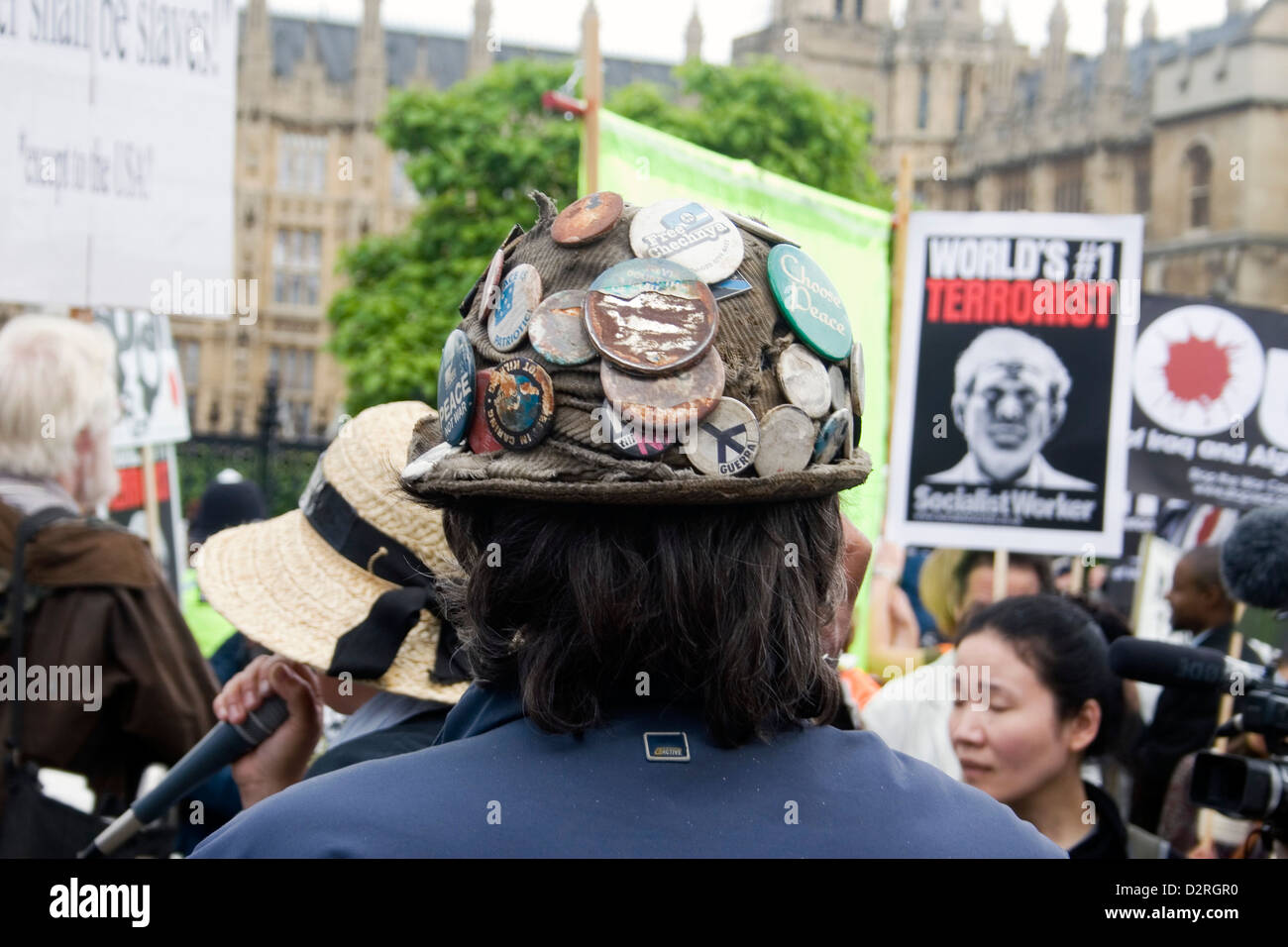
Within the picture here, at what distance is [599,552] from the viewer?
4.51 feet

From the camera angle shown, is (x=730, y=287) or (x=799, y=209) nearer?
(x=730, y=287)

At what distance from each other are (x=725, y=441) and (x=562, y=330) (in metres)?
0.20

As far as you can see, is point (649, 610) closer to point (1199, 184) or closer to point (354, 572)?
point (354, 572)

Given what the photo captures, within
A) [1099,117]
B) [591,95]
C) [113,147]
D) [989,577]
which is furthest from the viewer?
[1099,117]

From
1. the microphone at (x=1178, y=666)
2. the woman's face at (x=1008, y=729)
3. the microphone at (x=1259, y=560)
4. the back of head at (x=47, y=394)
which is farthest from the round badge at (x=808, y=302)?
the back of head at (x=47, y=394)

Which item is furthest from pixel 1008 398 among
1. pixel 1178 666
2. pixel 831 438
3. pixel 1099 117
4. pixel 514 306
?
pixel 1099 117

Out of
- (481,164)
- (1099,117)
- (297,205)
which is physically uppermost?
(1099,117)

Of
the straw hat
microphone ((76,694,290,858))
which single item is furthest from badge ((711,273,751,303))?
microphone ((76,694,290,858))

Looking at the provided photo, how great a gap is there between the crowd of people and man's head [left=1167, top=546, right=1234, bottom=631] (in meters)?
0.63

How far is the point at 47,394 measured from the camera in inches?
136

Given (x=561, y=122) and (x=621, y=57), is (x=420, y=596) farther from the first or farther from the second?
(x=621, y=57)

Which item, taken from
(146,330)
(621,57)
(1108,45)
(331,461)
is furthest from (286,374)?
(331,461)

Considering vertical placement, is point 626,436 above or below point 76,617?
above

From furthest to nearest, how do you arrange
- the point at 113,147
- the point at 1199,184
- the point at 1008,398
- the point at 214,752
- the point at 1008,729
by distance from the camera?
the point at 1199,184 → the point at 1008,398 → the point at 113,147 → the point at 1008,729 → the point at 214,752
